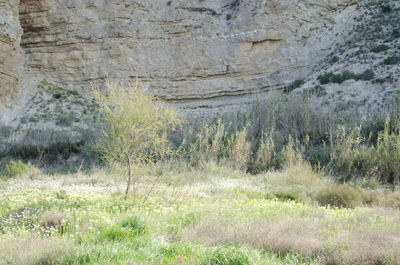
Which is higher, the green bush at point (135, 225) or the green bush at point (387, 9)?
the green bush at point (387, 9)

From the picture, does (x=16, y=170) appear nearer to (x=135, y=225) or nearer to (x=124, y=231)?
(x=135, y=225)

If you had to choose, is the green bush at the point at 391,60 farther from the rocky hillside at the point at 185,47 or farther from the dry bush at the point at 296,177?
the dry bush at the point at 296,177

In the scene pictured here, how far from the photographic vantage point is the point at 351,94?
20266 mm

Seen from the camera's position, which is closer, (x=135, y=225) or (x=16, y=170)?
(x=135, y=225)

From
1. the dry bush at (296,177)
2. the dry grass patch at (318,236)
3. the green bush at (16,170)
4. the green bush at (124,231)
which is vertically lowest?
the green bush at (16,170)

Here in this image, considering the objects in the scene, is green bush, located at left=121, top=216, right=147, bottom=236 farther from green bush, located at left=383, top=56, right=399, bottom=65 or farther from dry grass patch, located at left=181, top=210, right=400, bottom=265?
green bush, located at left=383, top=56, right=399, bottom=65

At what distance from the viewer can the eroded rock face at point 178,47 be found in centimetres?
2419

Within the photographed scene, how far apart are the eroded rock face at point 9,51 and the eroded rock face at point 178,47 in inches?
59.1

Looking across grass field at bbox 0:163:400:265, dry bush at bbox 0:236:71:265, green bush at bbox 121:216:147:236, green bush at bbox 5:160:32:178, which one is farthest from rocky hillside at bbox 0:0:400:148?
dry bush at bbox 0:236:71:265

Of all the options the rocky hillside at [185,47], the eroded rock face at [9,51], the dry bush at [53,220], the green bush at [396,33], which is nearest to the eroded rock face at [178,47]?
the rocky hillside at [185,47]

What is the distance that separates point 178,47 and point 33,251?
71.8 ft

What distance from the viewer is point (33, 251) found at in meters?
4.26

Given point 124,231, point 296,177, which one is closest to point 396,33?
point 296,177

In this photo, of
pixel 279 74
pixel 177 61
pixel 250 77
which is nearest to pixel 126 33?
pixel 177 61
